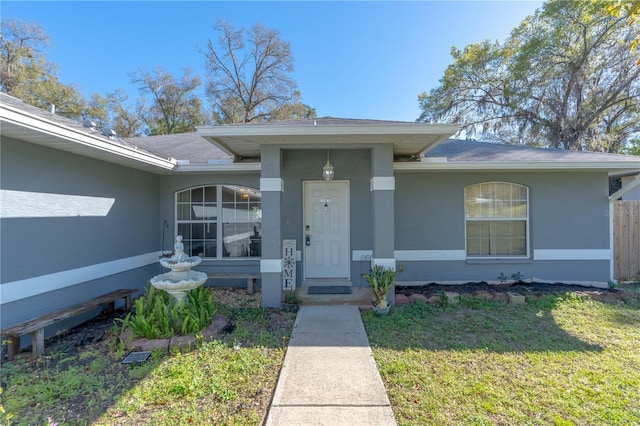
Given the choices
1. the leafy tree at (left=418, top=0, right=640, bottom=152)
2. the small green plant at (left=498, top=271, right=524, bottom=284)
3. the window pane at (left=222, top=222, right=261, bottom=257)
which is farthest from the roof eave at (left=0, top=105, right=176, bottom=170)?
the leafy tree at (left=418, top=0, right=640, bottom=152)

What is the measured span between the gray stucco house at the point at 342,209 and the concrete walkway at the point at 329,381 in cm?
138

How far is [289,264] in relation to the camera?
19.1 feet

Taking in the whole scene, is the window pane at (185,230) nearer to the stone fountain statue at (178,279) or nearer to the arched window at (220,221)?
the arched window at (220,221)

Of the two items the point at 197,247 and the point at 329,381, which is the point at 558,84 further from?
the point at 329,381

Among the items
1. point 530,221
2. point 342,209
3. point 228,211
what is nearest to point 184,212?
point 228,211

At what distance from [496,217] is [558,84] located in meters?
12.2

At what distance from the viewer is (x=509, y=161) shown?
19.5 ft

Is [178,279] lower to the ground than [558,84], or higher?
lower

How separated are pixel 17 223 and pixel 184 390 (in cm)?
320

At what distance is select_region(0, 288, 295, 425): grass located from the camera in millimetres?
2477

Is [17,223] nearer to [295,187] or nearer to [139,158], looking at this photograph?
[139,158]

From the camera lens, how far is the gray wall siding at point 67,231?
3707 millimetres

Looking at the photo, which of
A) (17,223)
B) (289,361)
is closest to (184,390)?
(289,361)

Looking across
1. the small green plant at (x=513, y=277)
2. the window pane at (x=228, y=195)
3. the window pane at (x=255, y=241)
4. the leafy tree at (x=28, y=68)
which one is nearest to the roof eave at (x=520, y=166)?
the small green plant at (x=513, y=277)
